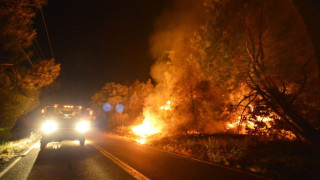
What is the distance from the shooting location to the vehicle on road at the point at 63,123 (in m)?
12.0

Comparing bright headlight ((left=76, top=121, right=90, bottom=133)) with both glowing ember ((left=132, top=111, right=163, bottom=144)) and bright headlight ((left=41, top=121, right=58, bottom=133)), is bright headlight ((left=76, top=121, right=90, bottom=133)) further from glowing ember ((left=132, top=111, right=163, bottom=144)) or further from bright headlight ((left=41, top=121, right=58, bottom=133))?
glowing ember ((left=132, top=111, right=163, bottom=144))

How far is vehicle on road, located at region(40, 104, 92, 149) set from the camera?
11977 millimetres

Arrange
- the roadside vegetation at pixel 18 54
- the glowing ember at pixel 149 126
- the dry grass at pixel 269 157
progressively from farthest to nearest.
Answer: the glowing ember at pixel 149 126 < the roadside vegetation at pixel 18 54 < the dry grass at pixel 269 157

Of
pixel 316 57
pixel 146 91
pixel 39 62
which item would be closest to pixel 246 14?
pixel 316 57

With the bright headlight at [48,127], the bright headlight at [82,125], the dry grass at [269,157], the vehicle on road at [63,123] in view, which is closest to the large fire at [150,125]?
the bright headlight at [82,125]

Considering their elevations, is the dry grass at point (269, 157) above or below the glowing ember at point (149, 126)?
below

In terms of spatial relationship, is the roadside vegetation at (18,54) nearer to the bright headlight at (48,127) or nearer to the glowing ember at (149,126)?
the bright headlight at (48,127)

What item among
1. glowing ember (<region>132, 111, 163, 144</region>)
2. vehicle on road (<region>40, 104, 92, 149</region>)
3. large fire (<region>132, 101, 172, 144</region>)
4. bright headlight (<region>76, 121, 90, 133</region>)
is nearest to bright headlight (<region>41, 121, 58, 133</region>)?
vehicle on road (<region>40, 104, 92, 149</region>)

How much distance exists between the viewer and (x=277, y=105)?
8.84 m

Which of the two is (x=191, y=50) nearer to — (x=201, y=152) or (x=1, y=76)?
(x=201, y=152)

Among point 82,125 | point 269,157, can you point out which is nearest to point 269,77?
point 269,157

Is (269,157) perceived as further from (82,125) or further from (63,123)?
(63,123)

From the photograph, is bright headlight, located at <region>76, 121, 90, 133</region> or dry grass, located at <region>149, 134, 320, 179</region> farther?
bright headlight, located at <region>76, 121, 90, 133</region>

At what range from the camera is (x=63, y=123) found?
493 inches
